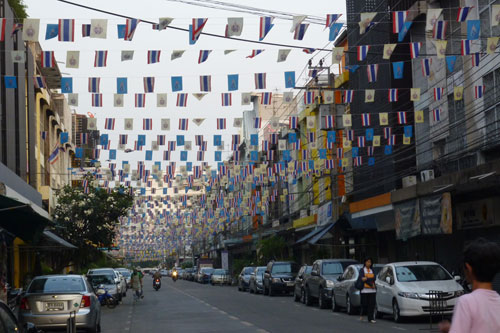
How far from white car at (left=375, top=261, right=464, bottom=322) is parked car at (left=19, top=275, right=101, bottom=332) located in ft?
25.8

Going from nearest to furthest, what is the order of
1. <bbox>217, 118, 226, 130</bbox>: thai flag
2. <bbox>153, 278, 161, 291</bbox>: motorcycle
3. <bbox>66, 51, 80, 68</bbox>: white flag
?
<bbox>66, 51, 80, 68</bbox>: white flag < <bbox>217, 118, 226, 130</bbox>: thai flag < <bbox>153, 278, 161, 291</bbox>: motorcycle

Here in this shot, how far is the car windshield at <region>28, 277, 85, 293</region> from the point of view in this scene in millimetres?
18850

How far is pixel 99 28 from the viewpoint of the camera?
66.6ft

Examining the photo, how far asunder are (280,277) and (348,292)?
53.5 ft

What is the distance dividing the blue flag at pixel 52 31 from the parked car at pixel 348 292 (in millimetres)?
11216

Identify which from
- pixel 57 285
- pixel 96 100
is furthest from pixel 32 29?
pixel 96 100

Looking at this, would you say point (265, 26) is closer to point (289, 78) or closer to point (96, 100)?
point (289, 78)

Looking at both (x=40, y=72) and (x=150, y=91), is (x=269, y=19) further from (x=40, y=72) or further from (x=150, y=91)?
(x=40, y=72)

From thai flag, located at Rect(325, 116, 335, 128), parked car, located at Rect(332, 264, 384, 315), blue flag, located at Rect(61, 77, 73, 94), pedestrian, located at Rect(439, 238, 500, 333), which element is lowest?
parked car, located at Rect(332, 264, 384, 315)

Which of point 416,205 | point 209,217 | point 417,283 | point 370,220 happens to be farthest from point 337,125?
point 209,217

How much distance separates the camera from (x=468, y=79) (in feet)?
109

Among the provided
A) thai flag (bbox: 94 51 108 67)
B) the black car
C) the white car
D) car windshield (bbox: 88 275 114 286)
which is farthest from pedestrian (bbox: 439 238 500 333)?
the black car

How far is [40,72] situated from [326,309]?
34849 millimetres

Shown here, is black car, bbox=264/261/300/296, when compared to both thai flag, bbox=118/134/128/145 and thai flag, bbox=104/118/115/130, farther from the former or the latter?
thai flag, bbox=104/118/115/130
